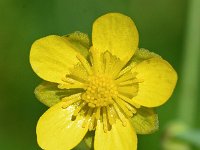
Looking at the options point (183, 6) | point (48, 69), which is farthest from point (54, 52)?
point (183, 6)

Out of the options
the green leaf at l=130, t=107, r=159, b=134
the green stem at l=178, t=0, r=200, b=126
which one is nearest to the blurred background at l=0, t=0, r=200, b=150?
the green stem at l=178, t=0, r=200, b=126

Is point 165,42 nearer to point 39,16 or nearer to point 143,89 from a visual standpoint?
point 39,16

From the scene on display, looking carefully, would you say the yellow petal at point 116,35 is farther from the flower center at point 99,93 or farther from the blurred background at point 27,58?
the blurred background at point 27,58

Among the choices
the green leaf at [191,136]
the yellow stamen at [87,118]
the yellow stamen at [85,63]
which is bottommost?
the green leaf at [191,136]

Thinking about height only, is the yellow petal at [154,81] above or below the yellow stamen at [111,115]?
above

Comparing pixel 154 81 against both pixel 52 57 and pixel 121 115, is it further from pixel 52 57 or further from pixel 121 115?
pixel 52 57

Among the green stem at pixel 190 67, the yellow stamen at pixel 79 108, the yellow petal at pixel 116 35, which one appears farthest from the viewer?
the green stem at pixel 190 67

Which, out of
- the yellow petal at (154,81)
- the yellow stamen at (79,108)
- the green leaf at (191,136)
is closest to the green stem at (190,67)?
the green leaf at (191,136)
